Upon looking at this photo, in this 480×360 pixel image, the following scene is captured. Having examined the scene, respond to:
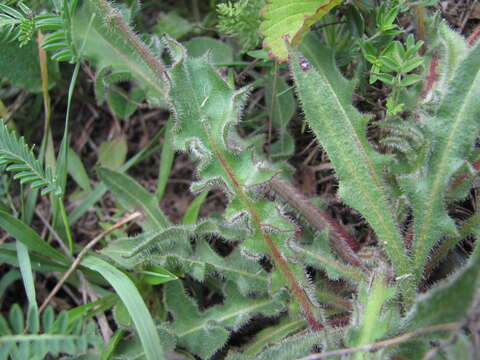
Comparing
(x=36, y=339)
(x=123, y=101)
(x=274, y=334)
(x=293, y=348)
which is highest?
(x=123, y=101)

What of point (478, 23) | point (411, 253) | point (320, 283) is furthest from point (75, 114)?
point (478, 23)

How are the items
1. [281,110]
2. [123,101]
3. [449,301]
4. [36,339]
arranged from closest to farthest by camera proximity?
[449,301] < [36,339] < [281,110] < [123,101]

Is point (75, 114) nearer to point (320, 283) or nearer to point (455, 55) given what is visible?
point (320, 283)

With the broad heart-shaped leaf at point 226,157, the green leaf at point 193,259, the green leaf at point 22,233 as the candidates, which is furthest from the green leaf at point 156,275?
the green leaf at point 22,233

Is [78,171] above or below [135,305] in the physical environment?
above

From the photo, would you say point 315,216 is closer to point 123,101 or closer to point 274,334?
point 274,334

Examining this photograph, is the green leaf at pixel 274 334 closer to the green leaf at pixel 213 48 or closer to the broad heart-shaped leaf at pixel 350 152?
the broad heart-shaped leaf at pixel 350 152

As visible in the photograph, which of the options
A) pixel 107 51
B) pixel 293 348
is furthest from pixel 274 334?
pixel 107 51
